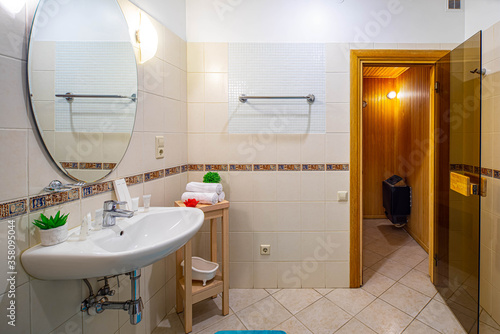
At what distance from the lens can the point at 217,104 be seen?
1939 mm

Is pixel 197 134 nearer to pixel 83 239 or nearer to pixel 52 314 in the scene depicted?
pixel 83 239

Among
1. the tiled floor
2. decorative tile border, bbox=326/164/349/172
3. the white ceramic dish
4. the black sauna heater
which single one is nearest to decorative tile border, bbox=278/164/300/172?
decorative tile border, bbox=326/164/349/172

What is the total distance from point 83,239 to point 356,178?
1.81 m

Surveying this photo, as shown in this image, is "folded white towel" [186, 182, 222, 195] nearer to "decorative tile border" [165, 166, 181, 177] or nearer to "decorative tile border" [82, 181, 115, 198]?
"decorative tile border" [165, 166, 181, 177]

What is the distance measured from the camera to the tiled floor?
158 centimetres

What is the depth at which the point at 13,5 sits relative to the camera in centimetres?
80

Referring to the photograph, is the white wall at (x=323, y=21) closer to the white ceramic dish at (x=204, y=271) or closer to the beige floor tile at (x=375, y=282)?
the white ceramic dish at (x=204, y=271)

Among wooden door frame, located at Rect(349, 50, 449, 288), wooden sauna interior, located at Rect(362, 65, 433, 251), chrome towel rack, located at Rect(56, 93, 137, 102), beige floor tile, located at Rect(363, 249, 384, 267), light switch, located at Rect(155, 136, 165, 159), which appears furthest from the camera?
wooden sauna interior, located at Rect(362, 65, 433, 251)

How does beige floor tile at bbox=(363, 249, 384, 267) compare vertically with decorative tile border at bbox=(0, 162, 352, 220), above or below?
below

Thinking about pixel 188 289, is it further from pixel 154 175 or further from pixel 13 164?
pixel 13 164

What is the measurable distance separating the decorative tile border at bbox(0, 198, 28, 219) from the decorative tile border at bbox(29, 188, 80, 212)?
22 mm

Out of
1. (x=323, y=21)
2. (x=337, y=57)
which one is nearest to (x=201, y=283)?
(x=337, y=57)

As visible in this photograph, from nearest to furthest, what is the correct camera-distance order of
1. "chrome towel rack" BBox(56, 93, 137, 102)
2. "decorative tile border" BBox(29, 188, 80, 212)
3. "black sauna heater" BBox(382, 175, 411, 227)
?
"decorative tile border" BBox(29, 188, 80, 212) → "chrome towel rack" BBox(56, 93, 137, 102) → "black sauna heater" BBox(382, 175, 411, 227)

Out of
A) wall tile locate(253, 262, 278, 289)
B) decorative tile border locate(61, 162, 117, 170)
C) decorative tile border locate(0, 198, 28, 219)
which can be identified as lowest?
wall tile locate(253, 262, 278, 289)
